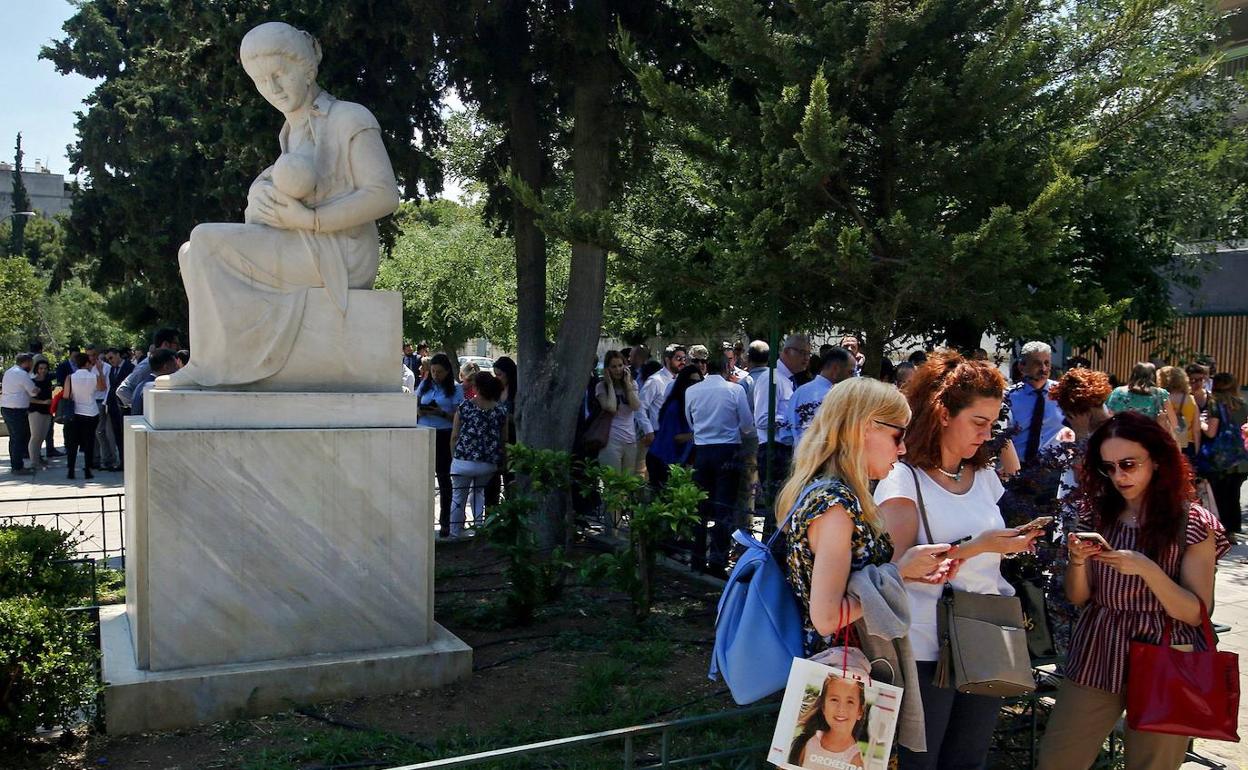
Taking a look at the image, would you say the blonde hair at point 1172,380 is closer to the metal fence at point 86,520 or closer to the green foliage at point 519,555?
the green foliage at point 519,555

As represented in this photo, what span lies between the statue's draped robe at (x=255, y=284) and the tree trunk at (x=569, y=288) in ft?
12.0

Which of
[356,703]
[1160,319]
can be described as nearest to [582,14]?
[356,703]

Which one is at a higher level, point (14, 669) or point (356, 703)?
point (14, 669)

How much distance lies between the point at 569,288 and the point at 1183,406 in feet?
21.0

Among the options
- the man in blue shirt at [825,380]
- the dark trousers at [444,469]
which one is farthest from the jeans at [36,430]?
the man in blue shirt at [825,380]

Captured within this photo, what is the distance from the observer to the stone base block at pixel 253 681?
15.9ft

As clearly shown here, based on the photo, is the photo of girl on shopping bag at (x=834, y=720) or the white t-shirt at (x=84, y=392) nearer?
the photo of girl on shopping bag at (x=834, y=720)

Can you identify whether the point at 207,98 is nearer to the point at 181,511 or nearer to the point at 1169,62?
the point at 181,511

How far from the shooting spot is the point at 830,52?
725 centimetres

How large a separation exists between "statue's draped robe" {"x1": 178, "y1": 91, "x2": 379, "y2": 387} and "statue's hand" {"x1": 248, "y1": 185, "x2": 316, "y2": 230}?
4 centimetres

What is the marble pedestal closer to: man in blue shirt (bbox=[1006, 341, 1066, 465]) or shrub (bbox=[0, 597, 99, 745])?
shrub (bbox=[0, 597, 99, 745])

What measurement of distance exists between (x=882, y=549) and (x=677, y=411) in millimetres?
6913

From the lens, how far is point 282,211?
551 centimetres

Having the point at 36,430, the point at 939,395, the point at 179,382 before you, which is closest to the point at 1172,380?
the point at 939,395
